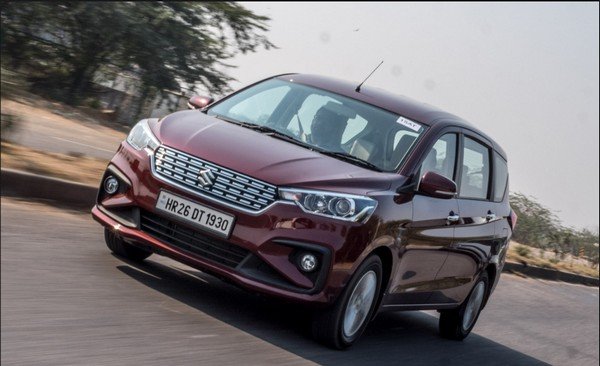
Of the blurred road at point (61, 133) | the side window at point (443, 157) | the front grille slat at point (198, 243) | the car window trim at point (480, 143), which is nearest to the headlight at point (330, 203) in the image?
the front grille slat at point (198, 243)

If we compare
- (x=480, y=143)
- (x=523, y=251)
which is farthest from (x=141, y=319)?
(x=523, y=251)

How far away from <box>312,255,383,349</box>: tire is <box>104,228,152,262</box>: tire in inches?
61.8

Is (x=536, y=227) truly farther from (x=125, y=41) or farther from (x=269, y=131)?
(x=269, y=131)

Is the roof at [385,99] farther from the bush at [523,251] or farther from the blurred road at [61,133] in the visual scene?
the bush at [523,251]

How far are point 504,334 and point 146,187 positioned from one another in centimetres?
601

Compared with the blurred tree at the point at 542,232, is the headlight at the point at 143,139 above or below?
above

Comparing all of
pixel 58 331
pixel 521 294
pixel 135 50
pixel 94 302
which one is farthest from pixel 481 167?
pixel 135 50

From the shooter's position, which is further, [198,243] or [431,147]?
[431,147]

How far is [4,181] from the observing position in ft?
31.1

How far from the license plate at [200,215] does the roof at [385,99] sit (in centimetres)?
211

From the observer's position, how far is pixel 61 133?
17.0m

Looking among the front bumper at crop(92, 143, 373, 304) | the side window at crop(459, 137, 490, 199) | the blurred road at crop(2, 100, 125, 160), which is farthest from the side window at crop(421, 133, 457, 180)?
the blurred road at crop(2, 100, 125, 160)

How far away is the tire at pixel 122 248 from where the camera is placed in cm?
809

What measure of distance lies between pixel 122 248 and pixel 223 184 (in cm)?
146
